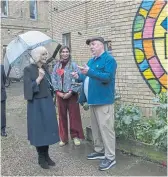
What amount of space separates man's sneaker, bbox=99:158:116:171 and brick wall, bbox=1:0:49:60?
655 inches

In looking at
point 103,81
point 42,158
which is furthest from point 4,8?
point 103,81

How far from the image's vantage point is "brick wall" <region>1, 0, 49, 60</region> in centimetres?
2002

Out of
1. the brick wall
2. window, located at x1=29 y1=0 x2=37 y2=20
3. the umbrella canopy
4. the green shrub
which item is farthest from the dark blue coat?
window, located at x1=29 y1=0 x2=37 y2=20

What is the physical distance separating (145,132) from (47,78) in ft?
5.03

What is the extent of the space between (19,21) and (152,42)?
16.7 meters

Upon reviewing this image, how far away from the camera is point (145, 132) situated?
4.49 m

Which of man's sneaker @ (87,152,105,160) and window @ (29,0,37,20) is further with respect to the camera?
window @ (29,0,37,20)

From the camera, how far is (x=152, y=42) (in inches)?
203

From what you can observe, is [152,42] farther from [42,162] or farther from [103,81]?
[42,162]

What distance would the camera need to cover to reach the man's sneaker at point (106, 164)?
4.19 metres

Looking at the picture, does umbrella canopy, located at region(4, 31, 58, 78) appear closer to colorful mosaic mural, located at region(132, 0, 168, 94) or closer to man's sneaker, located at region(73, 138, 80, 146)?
man's sneaker, located at region(73, 138, 80, 146)

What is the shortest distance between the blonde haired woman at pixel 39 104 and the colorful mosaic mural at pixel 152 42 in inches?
70.6

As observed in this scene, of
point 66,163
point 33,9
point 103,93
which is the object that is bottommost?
point 66,163

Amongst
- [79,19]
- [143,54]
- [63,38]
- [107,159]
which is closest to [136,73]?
[143,54]
